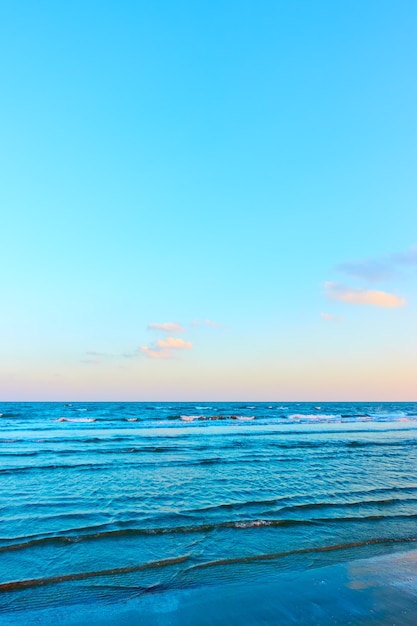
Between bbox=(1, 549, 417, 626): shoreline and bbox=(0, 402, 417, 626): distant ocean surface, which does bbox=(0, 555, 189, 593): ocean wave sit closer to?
bbox=(0, 402, 417, 626): distant ocean surface

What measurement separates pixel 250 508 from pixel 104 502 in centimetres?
439

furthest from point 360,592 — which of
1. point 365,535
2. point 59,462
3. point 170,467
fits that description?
point 59,462

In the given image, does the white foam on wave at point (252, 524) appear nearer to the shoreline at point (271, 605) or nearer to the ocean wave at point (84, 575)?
the ocean wave at point (84, 575)

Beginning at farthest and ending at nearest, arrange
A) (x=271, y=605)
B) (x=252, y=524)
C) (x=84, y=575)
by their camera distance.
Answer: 1. (x=252, y=524)
2. (x=84, y=575)
3. (x=271, y=605)

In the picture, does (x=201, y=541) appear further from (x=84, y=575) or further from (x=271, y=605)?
(x=271, y=605)

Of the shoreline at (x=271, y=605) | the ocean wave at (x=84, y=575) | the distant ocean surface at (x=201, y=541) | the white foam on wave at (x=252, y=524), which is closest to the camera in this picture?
the shoreline at (x=271, y=605)

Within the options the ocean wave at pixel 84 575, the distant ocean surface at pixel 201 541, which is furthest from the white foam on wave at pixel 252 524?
the ocean wave at pixel 84 575

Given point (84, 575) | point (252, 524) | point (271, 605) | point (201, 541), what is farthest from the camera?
point (252, 524)

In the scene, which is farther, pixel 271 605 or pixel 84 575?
pixel 84 575

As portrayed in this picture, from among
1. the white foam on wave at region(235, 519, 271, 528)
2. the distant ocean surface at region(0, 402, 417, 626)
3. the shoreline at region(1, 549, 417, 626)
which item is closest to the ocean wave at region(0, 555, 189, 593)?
the distant ocean surface at region(0, 402, 417, 626)

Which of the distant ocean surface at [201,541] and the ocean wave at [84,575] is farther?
the ocean wave at [84,575]

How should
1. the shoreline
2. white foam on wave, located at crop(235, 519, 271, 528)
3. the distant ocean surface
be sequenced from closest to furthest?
the shoreline
the distant ocean surface
white foam on wave, located at crop(235, 519, 271, 528)

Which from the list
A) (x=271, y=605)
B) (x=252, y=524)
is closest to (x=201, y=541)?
(x=252, y=524)

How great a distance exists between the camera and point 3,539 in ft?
30.6
